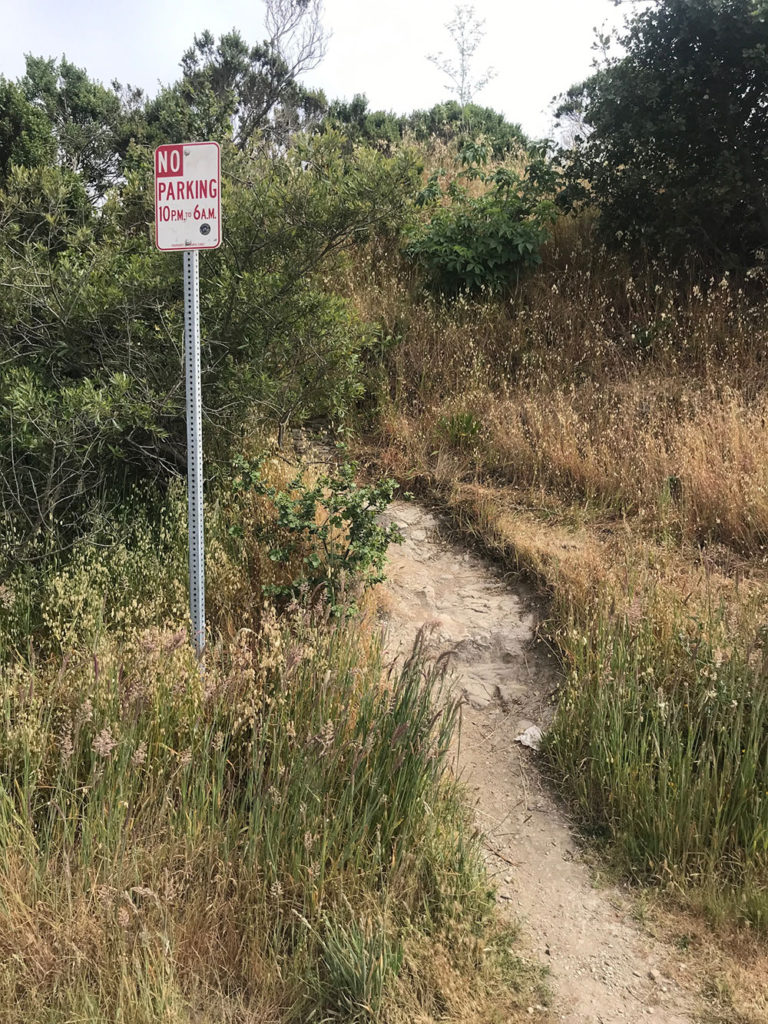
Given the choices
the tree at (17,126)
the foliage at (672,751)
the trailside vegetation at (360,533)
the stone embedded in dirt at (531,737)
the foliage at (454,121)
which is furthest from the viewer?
the foliage at (454,121)

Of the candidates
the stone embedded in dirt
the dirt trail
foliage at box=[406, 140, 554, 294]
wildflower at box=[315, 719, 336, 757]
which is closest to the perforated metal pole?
wildflower at box=[315, 719, 336, 757]

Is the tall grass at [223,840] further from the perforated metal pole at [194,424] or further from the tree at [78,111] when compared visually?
the tree at [78,111]

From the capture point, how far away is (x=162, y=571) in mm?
4035

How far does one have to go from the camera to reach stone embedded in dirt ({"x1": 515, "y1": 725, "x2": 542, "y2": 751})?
3.78 metres

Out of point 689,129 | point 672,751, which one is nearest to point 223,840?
point 672,751

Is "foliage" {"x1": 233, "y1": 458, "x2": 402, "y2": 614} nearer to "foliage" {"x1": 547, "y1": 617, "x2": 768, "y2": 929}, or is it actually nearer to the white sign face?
"foliage" {"x1": 547, "y1": 617, "x2": 768, "y2": 929}

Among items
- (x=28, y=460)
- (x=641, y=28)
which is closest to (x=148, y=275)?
(x=28, y=460)

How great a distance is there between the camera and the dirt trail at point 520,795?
8.57 feet

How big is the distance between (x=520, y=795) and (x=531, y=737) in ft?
1.19

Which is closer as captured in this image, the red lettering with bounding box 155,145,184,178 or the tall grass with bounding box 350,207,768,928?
the tall grass with bounding box 350,207,768,928

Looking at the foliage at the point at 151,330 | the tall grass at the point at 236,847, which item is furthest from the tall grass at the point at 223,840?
the foliage at the point at 151,330

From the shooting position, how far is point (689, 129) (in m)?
7.06

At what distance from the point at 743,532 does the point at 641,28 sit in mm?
5035

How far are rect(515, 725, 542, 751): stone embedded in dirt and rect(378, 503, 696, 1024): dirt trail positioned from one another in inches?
1.4
